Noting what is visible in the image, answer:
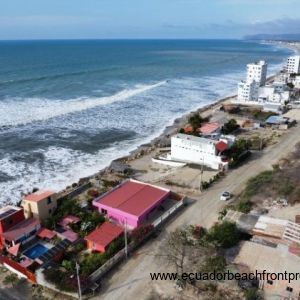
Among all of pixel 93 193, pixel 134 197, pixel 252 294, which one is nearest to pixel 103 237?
pixel 134 197

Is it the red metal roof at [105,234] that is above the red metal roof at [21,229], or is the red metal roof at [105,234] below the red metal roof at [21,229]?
below

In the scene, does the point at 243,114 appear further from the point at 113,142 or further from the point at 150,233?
the point at 150,233

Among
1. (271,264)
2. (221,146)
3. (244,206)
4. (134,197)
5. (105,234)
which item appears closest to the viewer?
(271,264)

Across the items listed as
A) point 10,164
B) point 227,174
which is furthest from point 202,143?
point 10,164

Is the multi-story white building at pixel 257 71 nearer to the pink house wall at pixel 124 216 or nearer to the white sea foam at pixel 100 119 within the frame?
the white sea foam at pixel 100 119

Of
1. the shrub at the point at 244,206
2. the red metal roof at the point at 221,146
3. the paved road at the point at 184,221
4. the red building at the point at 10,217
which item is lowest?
the paved road at the point at 184,221

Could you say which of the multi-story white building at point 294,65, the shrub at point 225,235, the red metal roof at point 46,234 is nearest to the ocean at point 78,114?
the red metal roof at point 46,234

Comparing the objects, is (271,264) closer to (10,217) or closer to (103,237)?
(103,237)

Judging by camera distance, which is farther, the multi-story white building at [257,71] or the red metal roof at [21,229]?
the multi-story white building at [257,71]
